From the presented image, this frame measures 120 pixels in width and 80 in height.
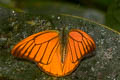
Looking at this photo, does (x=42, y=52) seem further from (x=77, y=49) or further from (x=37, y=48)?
(x=77, y=49)

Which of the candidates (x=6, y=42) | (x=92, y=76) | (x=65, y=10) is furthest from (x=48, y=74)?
(x=65, y=10)

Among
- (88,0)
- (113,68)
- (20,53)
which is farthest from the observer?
(88,0)

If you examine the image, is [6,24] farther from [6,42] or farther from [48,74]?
[48,74]

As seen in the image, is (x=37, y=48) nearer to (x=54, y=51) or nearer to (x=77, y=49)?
(x=54, y=51)

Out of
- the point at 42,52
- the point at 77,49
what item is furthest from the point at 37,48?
the point at 77,49

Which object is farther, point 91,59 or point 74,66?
point 91,59
